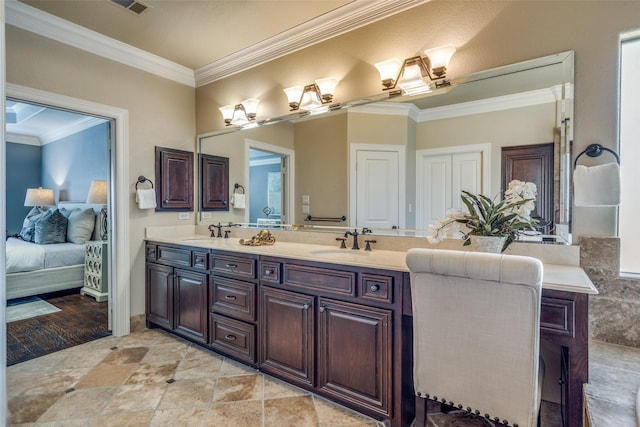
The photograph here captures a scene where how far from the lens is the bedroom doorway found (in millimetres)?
3090

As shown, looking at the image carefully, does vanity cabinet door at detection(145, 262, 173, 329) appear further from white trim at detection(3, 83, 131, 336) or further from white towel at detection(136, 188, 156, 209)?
white towel at detection(136, 188, 156, 209)

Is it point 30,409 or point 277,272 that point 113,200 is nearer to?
point 30,409

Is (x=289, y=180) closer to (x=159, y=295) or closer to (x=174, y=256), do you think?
(x=174, y=256)

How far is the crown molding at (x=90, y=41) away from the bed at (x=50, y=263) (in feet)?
9.24

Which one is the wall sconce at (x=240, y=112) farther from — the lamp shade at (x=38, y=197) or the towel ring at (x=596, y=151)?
the lamp shade at (x=38, y=197)

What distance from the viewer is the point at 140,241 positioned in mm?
3158

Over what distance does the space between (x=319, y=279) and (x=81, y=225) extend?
4.51 meters

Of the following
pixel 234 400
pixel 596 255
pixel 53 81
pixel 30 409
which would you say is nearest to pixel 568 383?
pixel 596 255

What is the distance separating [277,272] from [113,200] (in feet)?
6.38

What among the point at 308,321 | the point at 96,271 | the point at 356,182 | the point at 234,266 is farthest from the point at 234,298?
the point at 96,271

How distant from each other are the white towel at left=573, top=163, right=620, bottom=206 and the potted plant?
0.65 feet

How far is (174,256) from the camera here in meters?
2.87

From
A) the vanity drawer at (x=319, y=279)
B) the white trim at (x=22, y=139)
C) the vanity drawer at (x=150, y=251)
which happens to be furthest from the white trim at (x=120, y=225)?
the white trim at (x=22, y=139)

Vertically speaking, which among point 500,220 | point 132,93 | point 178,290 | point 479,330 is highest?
point 132,93
